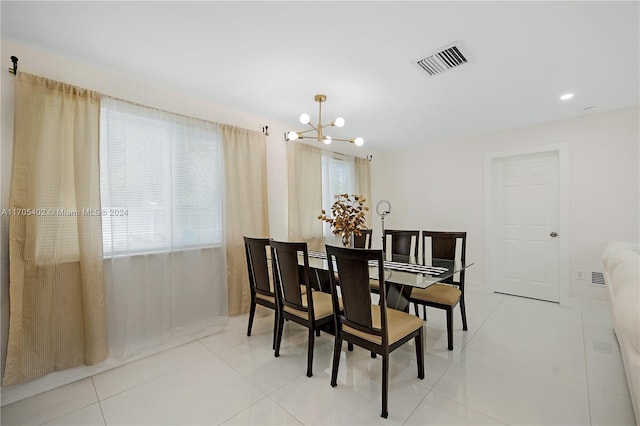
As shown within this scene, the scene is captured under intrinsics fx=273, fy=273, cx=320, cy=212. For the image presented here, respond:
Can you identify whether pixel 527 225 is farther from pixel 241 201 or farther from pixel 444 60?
pixel 241 201

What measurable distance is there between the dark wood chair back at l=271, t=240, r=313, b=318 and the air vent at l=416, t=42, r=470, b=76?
1.72 metres

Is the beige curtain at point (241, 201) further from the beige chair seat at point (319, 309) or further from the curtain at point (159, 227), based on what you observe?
the beige chair seat at point (319, 309)

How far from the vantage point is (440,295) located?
246 centimetres

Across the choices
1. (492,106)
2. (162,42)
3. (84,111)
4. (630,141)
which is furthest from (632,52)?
(84,111)

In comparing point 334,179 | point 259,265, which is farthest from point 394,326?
point 334,179

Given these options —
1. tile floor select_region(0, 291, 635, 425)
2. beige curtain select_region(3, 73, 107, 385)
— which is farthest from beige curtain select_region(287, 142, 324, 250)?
beige curtain select_region(3, 73, 107, 385)

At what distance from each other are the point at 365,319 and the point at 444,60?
2035mm

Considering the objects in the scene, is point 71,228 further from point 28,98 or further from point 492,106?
point 492,106

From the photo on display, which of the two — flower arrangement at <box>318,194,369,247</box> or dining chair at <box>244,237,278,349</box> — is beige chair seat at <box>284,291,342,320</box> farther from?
flower arrangement at <box>318,194,369,247</box>

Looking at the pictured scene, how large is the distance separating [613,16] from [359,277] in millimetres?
2222

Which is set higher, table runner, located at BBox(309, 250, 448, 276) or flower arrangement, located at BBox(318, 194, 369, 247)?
flower arrangement, located at BBox(318, 194, 369, 247)

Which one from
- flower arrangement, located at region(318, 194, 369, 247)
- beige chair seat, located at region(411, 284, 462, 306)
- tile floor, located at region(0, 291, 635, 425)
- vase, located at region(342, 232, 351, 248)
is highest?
flower arrangement, located at region(318, 194, 369, 247)

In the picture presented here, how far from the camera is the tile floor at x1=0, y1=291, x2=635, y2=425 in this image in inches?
64.3

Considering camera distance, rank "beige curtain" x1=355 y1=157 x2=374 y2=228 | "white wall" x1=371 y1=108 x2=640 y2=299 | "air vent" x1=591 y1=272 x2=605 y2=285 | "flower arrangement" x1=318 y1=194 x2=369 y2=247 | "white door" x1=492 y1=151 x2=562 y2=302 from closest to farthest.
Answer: "flower arrangement" x1=318 y1=194 x2=369 y2=247 → "white wall" x1=371 y1=108 x2=640 y2=299 → "air vent" x1=591 y1=272 x2=605 y2=285 → "white door" x1=492 y1=151 x2=562 y2=302 → "beige curtain" x1=355 y1=157 x2=374 y2=228
